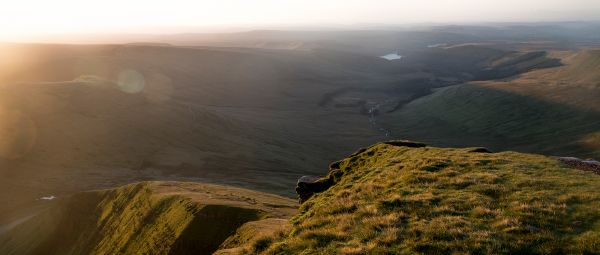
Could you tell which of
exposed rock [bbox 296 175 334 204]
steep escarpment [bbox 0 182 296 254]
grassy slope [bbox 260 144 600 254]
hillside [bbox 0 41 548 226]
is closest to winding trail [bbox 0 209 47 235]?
steep escarpment [bbox 0 182 296 254]

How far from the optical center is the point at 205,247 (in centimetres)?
3847

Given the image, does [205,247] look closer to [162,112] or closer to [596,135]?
[162,112]

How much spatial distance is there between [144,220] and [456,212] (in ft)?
119

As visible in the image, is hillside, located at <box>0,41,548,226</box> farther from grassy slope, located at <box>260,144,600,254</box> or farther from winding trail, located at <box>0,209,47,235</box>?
grassy slope, located at <box>260,144,600,254</box>

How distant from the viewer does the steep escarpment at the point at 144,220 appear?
40.2 meters

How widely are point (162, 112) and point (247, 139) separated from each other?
109 ft

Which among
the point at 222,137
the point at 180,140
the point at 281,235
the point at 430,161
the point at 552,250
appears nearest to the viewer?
the point at 552,250

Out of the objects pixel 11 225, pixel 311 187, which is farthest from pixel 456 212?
pixel 11 225

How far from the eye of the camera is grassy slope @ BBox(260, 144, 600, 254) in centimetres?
1720

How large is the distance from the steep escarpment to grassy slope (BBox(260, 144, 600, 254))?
13.9 meters

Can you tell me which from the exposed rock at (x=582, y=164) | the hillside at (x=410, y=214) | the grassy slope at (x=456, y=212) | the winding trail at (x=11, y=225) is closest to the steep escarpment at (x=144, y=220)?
the hillside at (x=410, y=214)

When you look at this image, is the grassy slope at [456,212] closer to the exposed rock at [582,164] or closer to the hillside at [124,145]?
the exposed rock at [582,164]

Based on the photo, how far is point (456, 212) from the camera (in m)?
21.0

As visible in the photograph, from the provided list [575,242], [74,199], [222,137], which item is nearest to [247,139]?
[222,137]
